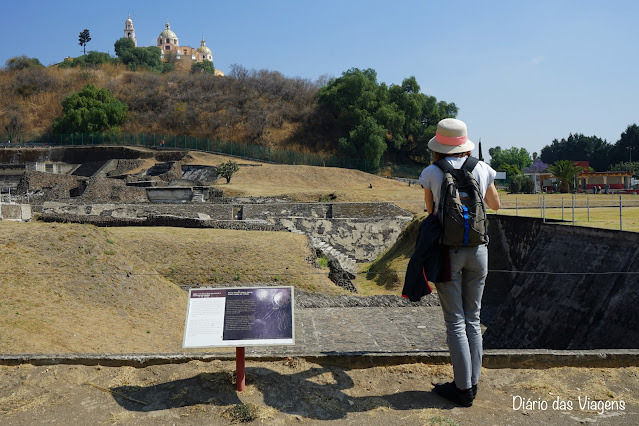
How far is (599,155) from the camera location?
73562 mm

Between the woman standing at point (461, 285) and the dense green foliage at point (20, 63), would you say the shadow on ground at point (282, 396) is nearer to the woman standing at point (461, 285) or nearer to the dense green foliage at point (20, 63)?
the woman standing at point (461, 285)

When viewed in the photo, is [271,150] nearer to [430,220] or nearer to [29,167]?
[29,167]

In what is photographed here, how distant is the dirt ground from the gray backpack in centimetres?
123

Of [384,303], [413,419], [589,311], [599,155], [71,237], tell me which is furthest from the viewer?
[599,155]

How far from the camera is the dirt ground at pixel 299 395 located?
3.95 m

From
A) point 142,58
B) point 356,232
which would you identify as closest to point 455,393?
point 356,232

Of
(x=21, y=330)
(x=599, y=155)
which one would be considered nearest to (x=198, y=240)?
(x=21, y=330)

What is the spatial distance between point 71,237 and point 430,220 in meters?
10.5

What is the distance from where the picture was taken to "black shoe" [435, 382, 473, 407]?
4059 mm

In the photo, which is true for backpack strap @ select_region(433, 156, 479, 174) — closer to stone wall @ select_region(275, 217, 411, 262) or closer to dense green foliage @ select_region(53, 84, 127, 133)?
stone wall @ select_region(275, 217, 411, 262)

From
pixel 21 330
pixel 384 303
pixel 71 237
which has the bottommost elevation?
pixel 384 303

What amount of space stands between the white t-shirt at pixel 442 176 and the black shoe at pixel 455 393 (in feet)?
4.37

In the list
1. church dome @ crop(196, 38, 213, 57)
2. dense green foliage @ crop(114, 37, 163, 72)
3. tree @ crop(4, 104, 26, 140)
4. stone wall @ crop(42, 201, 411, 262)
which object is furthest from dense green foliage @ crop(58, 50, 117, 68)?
stone wall @ crop(42, 201, 411, 262)

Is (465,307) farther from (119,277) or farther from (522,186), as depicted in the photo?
(522,186)
